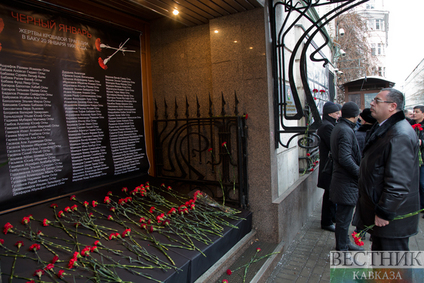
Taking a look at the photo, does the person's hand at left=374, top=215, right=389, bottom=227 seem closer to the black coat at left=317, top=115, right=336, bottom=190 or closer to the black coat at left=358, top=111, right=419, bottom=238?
the black coat at left=358, top=111, right=419, bottom=238

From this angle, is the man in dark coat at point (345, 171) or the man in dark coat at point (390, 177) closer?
the man in dark coat at point (390, 177)

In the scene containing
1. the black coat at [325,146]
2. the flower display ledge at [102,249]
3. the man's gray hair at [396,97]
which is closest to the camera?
the flower display ledge at [102,249]

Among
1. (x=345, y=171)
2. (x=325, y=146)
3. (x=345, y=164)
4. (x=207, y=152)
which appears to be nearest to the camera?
(x=345, y=164)

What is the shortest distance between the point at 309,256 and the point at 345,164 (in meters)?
1.38

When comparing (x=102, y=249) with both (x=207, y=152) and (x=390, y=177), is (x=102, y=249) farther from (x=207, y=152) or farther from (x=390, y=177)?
(x=390, y=177)

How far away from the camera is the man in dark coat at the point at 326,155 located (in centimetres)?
467

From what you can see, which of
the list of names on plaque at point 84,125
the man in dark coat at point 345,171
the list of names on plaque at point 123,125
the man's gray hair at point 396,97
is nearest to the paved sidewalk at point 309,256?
the man in dark coat at point 345,171

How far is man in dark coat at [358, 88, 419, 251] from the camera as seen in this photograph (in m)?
2.36

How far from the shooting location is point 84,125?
3502 mm

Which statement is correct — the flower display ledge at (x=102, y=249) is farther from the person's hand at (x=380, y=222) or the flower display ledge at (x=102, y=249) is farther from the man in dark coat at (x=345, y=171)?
the person's hand at (x=380, y=222)

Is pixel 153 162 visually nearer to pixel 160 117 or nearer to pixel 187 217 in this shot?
pixel 160 117

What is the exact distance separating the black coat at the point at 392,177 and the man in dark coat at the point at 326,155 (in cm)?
201

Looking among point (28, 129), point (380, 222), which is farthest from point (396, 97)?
point (28, 129)

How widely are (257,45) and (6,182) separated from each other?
3.28 m
